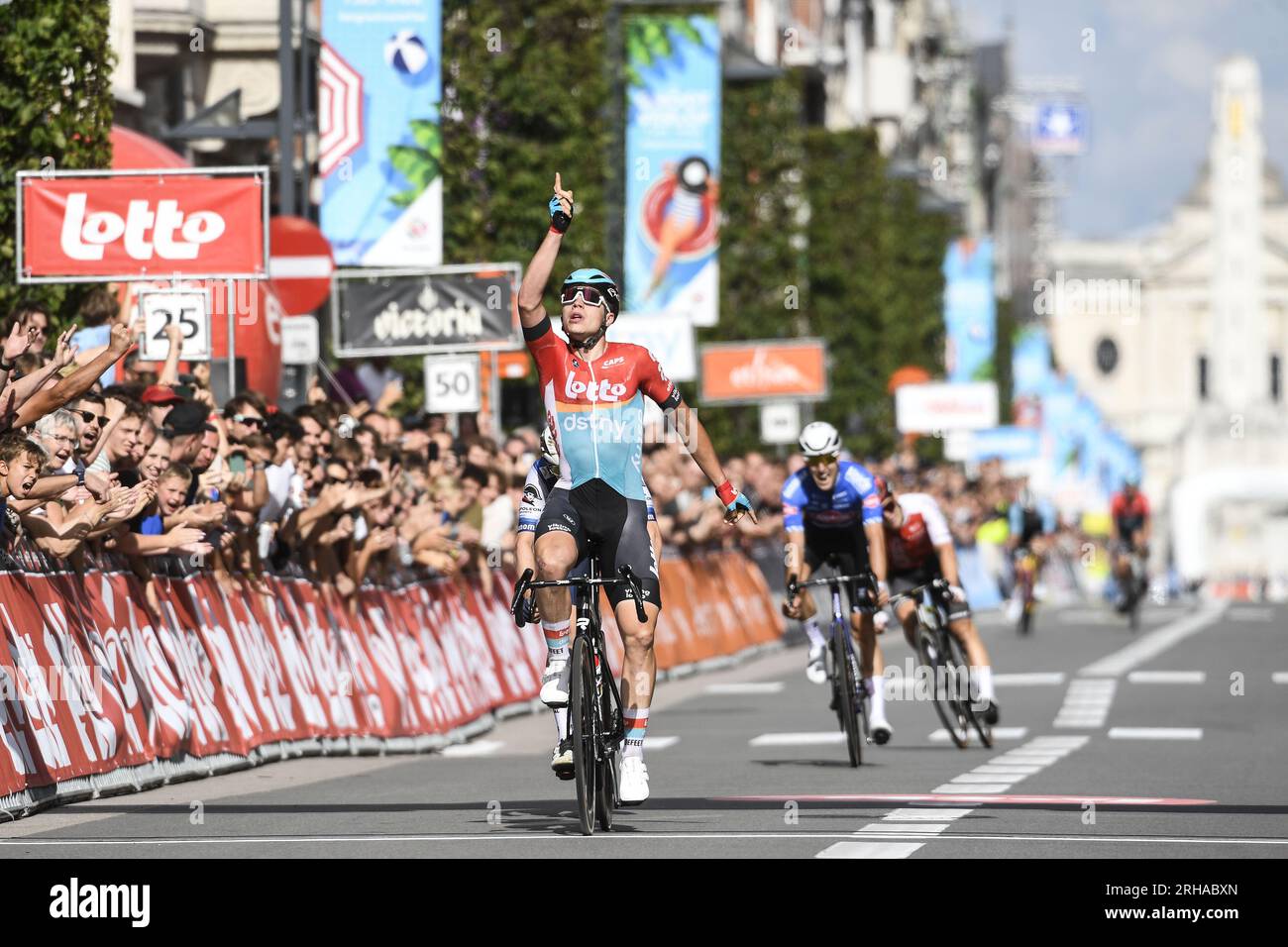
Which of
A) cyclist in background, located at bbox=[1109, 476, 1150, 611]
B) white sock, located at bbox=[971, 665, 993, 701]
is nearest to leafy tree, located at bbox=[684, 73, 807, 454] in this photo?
cyclist in background, located at bbox=[1109, 476, 1150, 611]

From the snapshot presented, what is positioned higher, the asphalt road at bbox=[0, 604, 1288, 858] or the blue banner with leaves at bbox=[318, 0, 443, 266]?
the blue banner with leaves at bbox=[318, 0, 443, 266]

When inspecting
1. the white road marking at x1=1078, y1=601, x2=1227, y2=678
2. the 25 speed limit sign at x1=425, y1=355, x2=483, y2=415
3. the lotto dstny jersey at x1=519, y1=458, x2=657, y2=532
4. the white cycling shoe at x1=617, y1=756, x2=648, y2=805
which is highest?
the 25 speed limit sign at x1=425, y1=355, x2=483, y2=415

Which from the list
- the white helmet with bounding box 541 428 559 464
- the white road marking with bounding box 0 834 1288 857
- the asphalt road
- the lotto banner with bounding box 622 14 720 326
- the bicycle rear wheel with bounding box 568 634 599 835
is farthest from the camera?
the lotto banner with bounding box 622 14 720 326

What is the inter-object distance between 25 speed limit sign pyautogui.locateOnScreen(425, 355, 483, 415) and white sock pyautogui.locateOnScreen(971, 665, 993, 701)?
8205mm

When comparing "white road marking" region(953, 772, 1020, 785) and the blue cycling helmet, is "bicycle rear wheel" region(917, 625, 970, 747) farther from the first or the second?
the blue cycling helmet

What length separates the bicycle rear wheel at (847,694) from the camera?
54.9 feet

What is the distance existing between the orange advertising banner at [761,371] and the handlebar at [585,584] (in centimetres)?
2548

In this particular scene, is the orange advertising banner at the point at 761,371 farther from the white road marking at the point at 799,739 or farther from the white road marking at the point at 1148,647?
the white road marking at the point at 799,739

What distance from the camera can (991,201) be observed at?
5782 inches

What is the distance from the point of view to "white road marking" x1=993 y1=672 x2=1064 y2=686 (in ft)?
87.7

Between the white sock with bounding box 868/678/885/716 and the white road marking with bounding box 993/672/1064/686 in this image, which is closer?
the white sock with bounding box 868/678/885/716

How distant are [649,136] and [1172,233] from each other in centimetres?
16484
